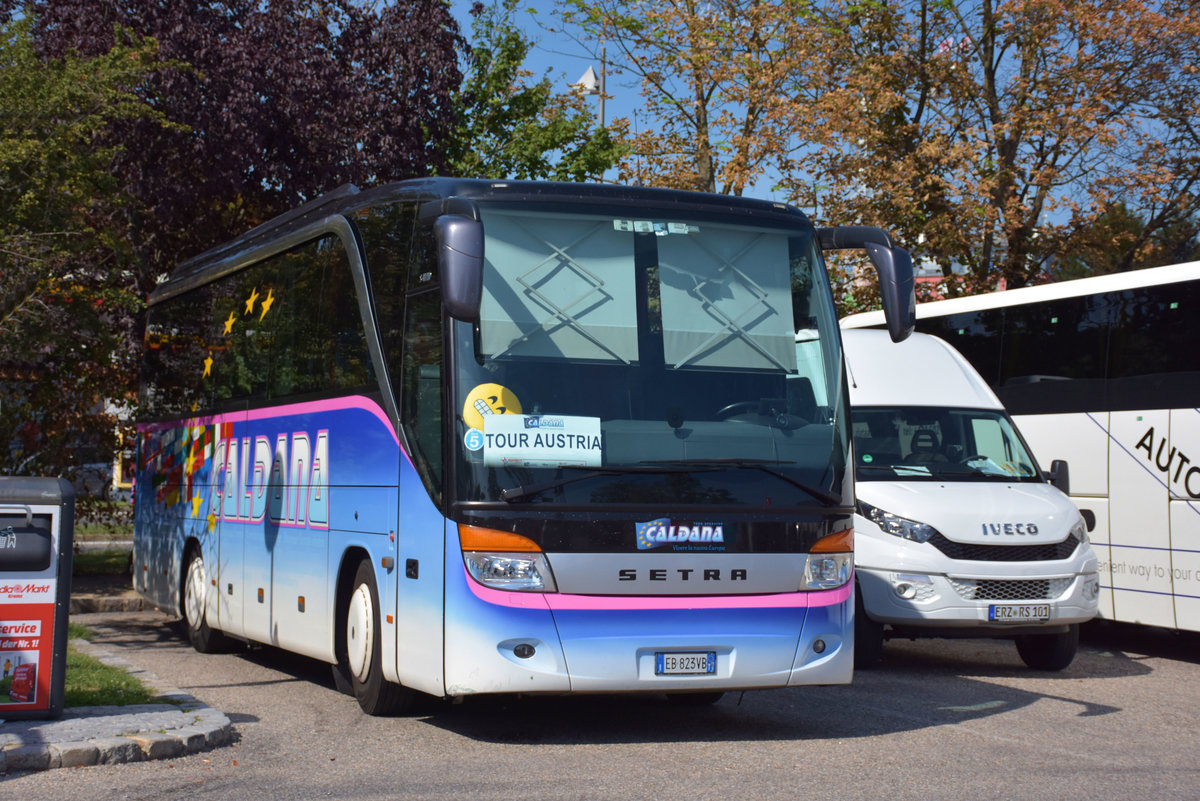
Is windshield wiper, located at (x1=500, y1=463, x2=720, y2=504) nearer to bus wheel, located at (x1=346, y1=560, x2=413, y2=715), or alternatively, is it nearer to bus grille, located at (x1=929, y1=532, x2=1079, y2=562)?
bus wheel, located at (x1=346, y1=560, x2=413, y2=715)

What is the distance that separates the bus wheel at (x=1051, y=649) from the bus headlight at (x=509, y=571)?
5985 mm

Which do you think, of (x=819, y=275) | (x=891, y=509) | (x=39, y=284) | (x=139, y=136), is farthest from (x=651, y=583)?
(x=139, y=136)

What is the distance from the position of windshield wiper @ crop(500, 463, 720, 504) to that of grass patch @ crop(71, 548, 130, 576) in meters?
12.7

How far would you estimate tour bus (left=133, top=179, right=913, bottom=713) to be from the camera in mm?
8109

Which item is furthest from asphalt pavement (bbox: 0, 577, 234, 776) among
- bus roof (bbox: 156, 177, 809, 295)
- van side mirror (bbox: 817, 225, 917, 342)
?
van side mirror (bbox: 817, 225, 917, 342)

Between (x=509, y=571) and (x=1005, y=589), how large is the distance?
17.6 feet

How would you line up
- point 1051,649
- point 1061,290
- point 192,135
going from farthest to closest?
point 192,135, point 1061,290, point 1051,649

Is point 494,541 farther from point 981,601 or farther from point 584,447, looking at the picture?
point 981,601

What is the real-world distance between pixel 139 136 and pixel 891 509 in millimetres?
9973

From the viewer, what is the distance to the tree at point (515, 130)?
81.0 ft

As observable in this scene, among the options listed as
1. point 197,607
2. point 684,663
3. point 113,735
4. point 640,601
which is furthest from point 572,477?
point 197,607

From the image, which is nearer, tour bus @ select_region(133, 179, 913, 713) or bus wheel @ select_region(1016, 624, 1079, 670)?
tour bus @ select_region(133, 179, 913, 713)

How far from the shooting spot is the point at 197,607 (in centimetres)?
1366

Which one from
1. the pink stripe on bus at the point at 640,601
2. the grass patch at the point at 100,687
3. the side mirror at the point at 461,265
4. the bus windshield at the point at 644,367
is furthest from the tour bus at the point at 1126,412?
the grass patch at the point at 100,687
